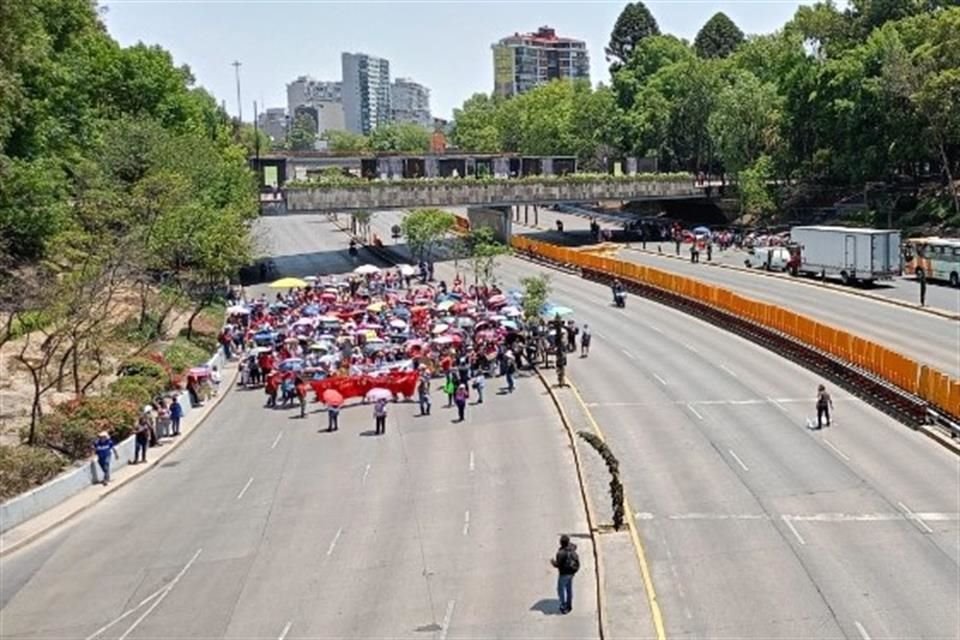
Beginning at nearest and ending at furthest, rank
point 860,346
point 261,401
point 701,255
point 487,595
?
point 487,595 < point 860,346 < point 261,401 < point 701,255

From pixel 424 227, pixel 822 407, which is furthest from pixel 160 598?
pixel 424 227

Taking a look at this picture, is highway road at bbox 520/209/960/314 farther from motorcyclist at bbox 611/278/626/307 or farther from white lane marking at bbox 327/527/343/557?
white lane marking at bbox 327/527/343/557

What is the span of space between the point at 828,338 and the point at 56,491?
2816 centimetres

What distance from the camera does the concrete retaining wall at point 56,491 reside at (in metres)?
30.2

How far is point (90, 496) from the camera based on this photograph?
33000 millimetres

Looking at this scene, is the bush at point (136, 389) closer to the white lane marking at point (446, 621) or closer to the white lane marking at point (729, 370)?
the white lane marking at point (446, 621)

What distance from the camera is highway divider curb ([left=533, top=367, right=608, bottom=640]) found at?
22.3 meters

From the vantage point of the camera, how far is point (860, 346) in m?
42.0

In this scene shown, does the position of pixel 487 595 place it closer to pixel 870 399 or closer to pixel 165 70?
pixel 870 399

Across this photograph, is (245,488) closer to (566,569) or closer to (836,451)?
(566,569)

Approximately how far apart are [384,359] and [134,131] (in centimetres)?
2786

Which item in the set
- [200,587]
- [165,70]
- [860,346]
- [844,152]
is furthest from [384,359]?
[844,152]

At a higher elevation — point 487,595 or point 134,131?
point 134,131

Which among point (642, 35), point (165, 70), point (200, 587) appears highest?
point (642, 35)
